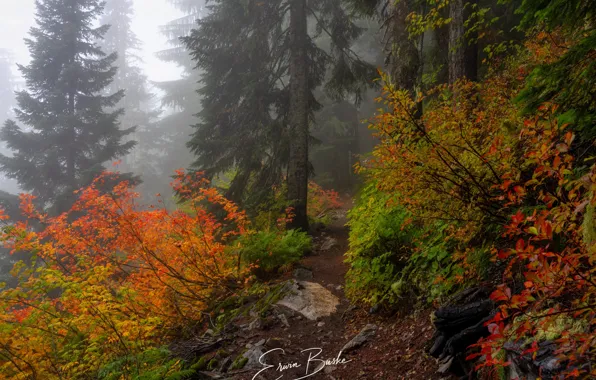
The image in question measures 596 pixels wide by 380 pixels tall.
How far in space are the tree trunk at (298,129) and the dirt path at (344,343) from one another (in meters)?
4.56

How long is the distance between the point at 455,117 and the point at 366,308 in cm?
312

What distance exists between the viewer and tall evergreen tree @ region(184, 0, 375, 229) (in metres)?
11.0

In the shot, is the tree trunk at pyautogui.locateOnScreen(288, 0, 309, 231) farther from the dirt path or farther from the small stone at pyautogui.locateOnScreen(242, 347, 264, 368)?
the small stone at pyautogui.locateOnScreen(242, 347, 264, 368)

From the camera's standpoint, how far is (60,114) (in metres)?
18.2

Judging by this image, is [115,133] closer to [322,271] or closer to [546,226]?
[322,271]

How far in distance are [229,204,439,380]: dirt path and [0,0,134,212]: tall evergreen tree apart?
53.5 ft

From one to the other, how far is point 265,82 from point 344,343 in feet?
31.3

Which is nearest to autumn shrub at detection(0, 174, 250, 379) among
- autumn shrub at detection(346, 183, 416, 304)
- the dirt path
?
the dirt path

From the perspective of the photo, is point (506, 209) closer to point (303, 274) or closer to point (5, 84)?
point (303, 274)

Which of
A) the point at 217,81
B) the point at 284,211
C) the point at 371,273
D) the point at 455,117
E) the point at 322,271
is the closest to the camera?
the point at 455,117

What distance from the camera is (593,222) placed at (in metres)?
2.17

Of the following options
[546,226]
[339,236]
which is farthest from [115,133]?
[546,226]

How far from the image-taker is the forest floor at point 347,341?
3.55 metres

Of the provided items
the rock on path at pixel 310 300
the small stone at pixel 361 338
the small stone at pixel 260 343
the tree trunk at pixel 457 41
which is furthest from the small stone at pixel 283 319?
the tree trunk at pixel 457 41
